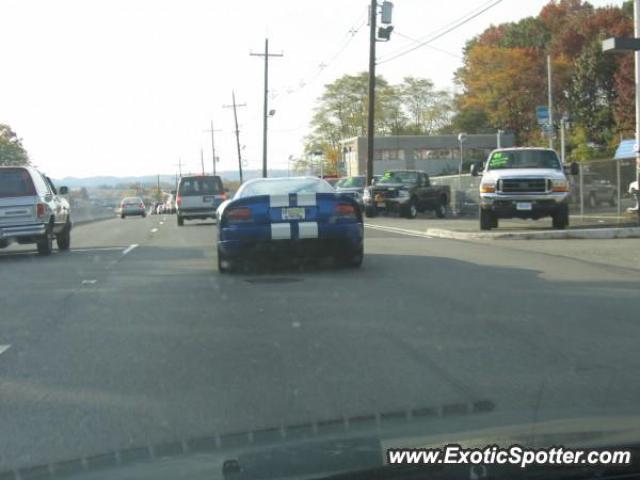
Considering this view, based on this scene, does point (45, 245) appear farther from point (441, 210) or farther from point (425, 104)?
point (425, 104)

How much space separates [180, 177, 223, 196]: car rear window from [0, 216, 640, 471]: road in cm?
1911

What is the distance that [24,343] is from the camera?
27.5 ft

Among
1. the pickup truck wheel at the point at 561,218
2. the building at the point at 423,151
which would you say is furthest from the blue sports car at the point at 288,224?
the building at the point at 423,151

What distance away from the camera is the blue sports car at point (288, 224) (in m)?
12.7

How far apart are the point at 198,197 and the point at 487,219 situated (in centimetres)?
1408

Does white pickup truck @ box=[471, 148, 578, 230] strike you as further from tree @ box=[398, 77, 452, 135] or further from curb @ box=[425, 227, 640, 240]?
tree @ box=[398, 77, 452, 135]

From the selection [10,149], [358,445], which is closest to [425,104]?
[10,149]

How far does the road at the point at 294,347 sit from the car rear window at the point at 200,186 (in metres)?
19.1

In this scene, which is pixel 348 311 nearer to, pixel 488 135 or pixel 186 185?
pixel 186 185

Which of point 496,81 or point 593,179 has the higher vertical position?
point 496,81

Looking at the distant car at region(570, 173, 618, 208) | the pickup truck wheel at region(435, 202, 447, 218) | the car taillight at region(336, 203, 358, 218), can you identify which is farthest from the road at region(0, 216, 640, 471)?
the pickup truck wheel at region(435, 202, 447, 218)

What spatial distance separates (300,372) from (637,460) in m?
3.82

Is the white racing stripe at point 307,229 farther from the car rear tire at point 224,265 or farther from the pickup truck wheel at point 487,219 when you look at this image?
the pickup truck wheel at point 487,219

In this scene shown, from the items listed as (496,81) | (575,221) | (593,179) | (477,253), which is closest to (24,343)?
(477,253)
